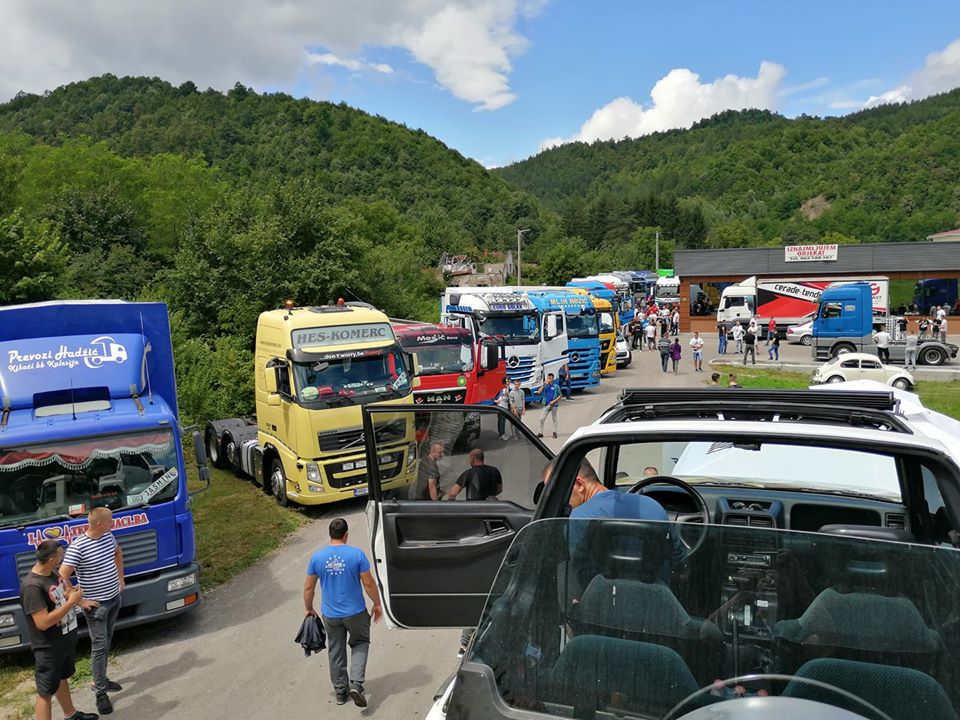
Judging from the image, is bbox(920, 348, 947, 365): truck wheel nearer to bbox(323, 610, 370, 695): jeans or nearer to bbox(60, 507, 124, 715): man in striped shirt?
bbox(323, 610, 370, 695): jeans

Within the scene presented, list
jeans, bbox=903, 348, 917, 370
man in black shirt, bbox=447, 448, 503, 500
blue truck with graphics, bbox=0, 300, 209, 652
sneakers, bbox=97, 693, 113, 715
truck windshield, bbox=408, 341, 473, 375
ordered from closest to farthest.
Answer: man in black shirt, bbox=447, 448, 503, 500
sneakers, bbox=97, 693, 113, 715
blue truck with graphics, bbox=0, 300, 209, 652
truck windshield, bbox=408, 341, 473, 375
jeans, bbox=903, 348, 917, 370

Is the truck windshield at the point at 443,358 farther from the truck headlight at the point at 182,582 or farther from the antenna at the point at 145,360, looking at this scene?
the truck headlight at the point at 182,582

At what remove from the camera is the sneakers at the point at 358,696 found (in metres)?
5.97

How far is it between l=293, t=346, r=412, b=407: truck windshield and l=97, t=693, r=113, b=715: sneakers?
5.65 metres

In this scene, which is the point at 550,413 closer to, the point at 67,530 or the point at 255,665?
the point at 255,665

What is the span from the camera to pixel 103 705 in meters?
6.20

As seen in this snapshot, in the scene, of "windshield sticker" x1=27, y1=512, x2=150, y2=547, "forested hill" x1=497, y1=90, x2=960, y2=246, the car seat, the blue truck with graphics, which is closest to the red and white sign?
the blue truck with graphics

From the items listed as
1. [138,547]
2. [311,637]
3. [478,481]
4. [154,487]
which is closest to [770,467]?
[478,481]

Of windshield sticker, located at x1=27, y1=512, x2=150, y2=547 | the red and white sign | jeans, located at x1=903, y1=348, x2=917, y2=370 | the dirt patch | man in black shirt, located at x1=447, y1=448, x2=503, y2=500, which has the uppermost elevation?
the dirt patch

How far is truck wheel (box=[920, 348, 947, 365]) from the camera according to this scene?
27.9 m

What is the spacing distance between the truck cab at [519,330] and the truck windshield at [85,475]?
1376 centimetres

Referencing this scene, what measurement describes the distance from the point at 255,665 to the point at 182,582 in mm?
1218

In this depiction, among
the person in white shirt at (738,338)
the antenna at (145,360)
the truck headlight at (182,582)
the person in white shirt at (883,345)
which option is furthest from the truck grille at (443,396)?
the person in white shirt at (738,338)

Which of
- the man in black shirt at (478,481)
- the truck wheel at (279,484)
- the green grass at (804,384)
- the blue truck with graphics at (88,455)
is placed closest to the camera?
the man in black shirt at (478,481)
